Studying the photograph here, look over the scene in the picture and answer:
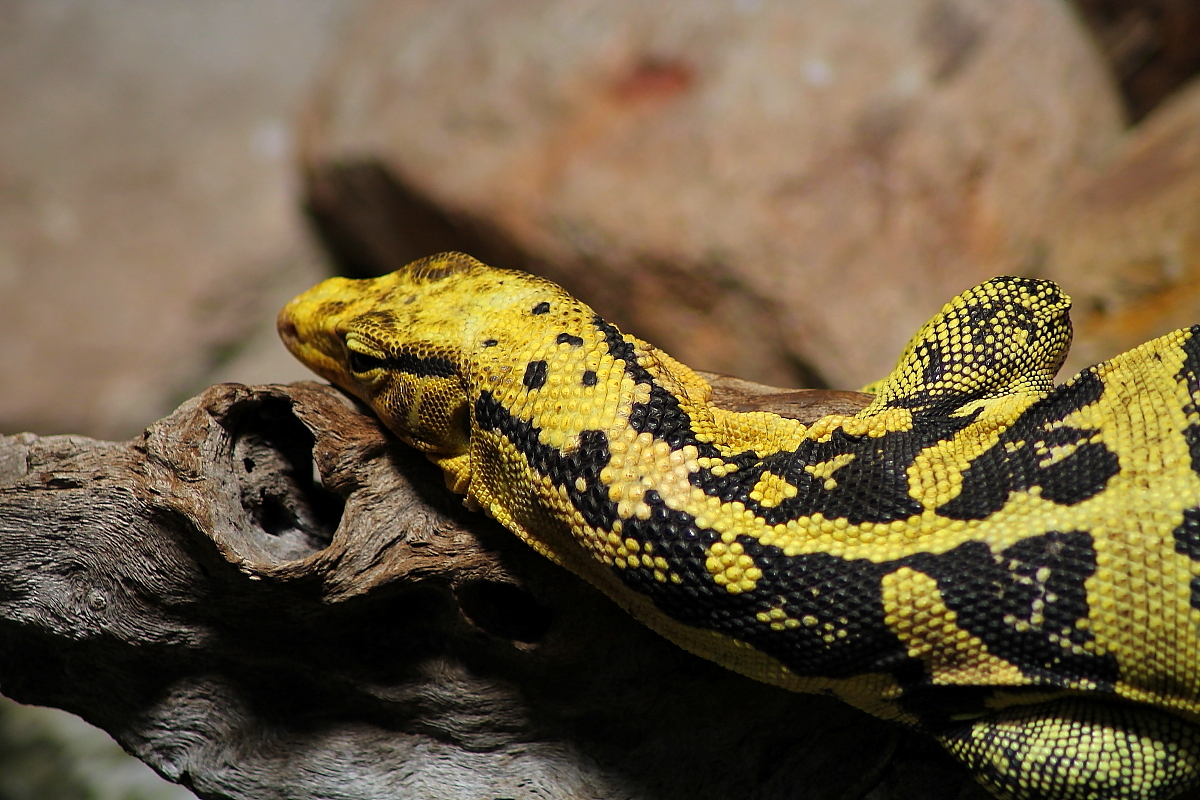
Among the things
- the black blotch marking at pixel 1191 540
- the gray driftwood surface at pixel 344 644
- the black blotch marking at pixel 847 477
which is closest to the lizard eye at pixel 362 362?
the gray driftwood surface at pixel 344 644

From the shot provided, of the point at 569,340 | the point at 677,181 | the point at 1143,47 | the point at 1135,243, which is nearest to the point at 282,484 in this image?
the point at 569,340

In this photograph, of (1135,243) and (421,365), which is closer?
(421,365)

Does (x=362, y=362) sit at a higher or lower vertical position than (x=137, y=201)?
lower

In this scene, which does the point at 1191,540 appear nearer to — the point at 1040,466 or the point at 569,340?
the point at 1040,466

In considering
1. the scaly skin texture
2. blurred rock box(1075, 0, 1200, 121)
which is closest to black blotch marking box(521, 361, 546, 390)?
the scaly skin texture

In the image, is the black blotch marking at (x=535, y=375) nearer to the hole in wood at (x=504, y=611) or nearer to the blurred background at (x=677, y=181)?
the hole in wood at (x=504, y=611)

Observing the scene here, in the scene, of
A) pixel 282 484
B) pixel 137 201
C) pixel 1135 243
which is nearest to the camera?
pixel 282 484

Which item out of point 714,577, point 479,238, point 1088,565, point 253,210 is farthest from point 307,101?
point 1088,565
